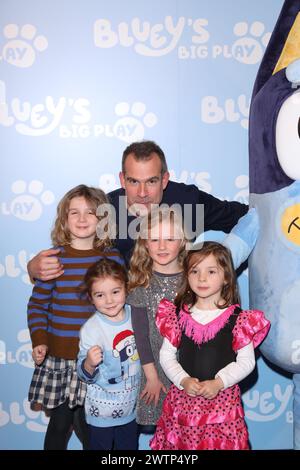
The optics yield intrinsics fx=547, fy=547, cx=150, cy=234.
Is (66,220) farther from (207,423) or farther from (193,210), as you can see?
(207,423)

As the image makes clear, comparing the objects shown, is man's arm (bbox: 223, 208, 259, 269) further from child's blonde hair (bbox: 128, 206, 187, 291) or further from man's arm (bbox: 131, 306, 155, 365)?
man's arm (bbox: 131, 306, 155, 365)

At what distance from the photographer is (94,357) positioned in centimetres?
147

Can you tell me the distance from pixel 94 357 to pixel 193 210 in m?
0.63

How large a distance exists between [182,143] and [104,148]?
0.91ft

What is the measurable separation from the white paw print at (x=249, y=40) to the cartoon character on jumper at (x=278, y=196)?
0.33 meters

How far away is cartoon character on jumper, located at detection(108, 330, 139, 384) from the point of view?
1539 millimetres

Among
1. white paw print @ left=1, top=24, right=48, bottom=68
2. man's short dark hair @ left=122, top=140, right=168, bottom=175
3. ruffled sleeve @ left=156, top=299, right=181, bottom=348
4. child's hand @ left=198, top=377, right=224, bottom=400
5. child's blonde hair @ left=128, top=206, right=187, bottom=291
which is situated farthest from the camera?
white paw print @ left=1, top=24, right=48, bottom=68

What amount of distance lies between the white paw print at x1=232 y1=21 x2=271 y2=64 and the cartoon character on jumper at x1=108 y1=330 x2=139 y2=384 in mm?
1047

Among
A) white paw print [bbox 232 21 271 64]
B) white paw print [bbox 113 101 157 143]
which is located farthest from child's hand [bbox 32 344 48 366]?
white paw print [bbox 232 21 271 64]

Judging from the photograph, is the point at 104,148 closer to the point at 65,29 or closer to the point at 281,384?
the point at 65,29

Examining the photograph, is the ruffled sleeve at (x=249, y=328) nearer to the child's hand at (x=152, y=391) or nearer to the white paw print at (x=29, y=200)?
the child's hand at (x=152, y=391)

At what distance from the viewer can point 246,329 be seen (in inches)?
56.9

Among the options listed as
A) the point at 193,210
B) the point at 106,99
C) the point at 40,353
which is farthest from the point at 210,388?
the point at 106,99

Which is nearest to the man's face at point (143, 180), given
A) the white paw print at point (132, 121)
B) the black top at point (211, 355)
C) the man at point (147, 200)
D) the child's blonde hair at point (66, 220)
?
the man at point (147, 200)
